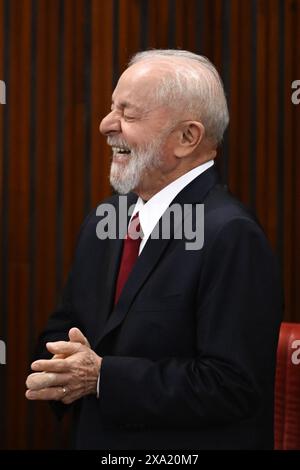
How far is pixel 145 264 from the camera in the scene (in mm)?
1747

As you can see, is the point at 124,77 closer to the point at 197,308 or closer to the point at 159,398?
the point at 197,308

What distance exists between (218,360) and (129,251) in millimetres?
374

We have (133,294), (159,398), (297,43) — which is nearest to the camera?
(159,398)

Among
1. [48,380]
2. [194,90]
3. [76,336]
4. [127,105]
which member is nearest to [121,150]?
[127,105]

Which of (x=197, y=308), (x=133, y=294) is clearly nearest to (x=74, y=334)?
(x=133, y=294)

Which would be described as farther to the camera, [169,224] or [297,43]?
[297,43]

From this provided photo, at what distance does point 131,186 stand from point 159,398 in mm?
494

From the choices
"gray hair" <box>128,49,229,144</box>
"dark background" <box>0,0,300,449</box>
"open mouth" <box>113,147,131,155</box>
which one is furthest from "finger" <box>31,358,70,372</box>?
"dark background" <box>0,0,300,449</box>

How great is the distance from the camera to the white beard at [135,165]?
70.7 inches

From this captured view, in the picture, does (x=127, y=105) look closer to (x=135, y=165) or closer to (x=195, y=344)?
(x=135, y=165)

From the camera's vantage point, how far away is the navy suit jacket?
1.61m

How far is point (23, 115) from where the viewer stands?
2826mm

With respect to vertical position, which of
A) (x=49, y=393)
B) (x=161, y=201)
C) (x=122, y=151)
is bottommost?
(x=49, y=393)

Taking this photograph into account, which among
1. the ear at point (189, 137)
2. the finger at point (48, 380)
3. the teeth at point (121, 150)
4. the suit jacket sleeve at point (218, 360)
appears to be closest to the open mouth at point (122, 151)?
the teeth at point (121, 150)
